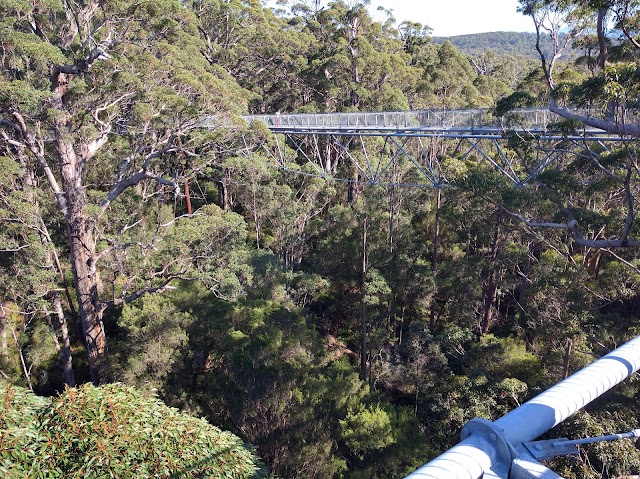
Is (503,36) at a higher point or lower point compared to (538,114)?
higher

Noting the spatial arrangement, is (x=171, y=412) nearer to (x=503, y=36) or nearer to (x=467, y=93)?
(x=467, y=93)

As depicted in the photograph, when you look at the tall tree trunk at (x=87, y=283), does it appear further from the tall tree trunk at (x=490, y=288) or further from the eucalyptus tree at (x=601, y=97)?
the tall tree trunk at (x=490, y=288)

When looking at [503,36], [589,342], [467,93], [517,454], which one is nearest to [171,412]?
[517,454]

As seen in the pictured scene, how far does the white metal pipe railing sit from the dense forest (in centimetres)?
281

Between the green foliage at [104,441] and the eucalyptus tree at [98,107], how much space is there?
5.19m

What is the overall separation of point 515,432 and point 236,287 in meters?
8.73

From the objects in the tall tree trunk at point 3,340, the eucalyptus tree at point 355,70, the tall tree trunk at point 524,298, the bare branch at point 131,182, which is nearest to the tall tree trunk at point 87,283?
the bare branch at point 131,182

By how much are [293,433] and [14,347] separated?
7882 millimetres

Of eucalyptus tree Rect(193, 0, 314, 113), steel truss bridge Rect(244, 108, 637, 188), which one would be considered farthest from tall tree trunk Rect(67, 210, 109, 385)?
eucalyptus tree Rect(193, 0, 314, 113)

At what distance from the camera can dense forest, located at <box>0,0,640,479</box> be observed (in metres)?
5.63

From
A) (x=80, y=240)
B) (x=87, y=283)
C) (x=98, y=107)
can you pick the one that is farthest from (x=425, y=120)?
(x=87, y=283)

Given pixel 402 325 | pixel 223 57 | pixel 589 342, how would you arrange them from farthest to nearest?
pixel 223 57, pixel 402 325, pixel 589 342

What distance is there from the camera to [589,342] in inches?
416

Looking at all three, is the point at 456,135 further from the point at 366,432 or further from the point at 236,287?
the point at 366,432
